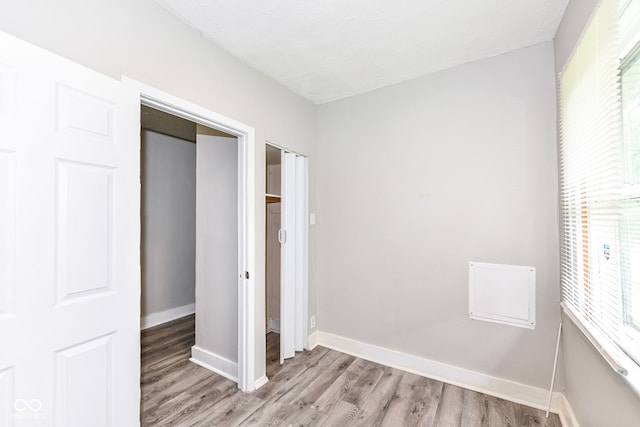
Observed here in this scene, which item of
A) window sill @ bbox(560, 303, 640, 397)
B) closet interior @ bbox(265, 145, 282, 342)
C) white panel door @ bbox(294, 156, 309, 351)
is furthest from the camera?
closet interior @ bbox(265, 145, 282, 342)

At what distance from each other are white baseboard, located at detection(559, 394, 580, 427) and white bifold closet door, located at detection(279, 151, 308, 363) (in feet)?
6.58

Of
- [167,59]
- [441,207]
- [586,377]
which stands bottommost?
[586,377]

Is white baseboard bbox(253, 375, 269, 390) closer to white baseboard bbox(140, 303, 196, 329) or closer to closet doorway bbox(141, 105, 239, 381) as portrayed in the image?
closet doorway bbox(141, 105, 239, 381)

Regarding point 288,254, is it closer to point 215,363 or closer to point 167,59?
point 215,363

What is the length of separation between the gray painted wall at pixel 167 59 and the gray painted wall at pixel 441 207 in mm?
753

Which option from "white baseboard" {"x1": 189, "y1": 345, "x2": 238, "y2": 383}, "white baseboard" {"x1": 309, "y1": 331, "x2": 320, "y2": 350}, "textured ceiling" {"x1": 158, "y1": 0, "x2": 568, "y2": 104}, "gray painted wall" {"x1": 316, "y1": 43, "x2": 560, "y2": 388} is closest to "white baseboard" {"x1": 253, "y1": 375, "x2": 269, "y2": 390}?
"white baseboard" {"x1": 189, "y1": 345, "x2": 238, "y2": 383}

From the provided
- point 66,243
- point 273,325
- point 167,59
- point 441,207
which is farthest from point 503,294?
point 167,59

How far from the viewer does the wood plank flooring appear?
6.15ft

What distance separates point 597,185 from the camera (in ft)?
4.33

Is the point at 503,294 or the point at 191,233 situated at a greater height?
the point at 191,233

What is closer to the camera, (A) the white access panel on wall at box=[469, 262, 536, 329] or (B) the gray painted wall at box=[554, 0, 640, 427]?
(B) the gray painted wall at box=[554, 0, 640, 427]

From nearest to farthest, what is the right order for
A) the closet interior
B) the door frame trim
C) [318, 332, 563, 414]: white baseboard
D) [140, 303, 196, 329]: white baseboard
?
[318, 332, 563, 414]: white baseboard, the door frame trim, the closet interior, [140, 303, 196, 329]: white baseboard

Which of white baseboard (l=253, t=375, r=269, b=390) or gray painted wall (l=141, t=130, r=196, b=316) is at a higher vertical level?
gray painted wall (l=141, t=130, r=196, b=316)

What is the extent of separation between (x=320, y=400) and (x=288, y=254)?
1.21m
